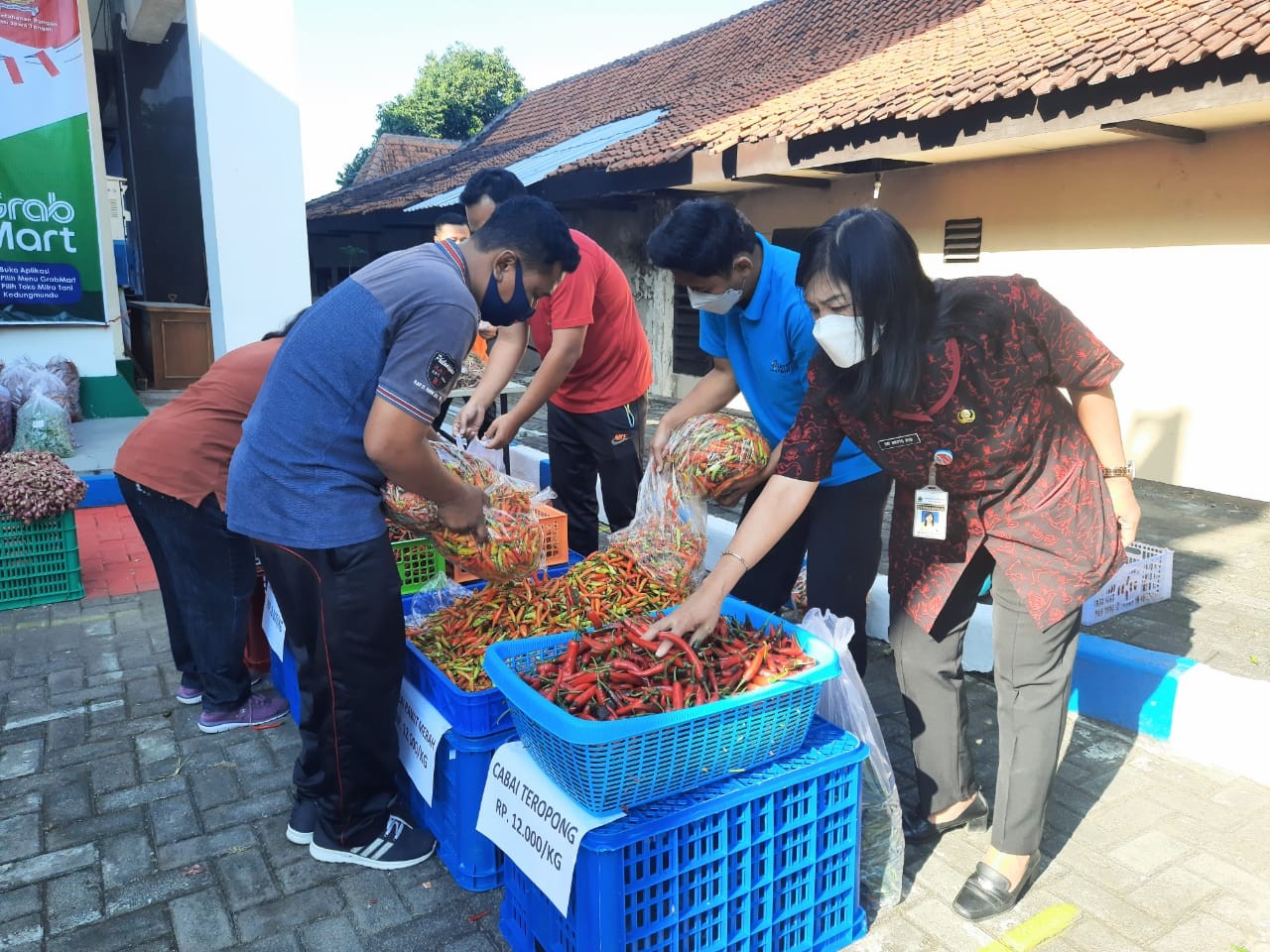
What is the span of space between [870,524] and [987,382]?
0.83 metres

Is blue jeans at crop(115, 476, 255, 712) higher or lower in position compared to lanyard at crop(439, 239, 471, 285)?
lower

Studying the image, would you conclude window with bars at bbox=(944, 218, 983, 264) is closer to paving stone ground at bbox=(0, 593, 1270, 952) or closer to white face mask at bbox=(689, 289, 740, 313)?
paving stone ground at bbox=(0, 593, 1270, 952)

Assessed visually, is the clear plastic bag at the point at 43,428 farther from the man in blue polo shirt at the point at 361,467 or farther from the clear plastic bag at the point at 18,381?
the man in blue polo shirt at the point at 361,467

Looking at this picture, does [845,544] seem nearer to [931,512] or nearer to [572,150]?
[931,512]

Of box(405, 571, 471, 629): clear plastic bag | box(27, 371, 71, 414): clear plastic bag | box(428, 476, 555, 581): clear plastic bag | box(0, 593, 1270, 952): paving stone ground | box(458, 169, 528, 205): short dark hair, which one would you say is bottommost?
box(0, 593, 1270, 952): paving stone ground

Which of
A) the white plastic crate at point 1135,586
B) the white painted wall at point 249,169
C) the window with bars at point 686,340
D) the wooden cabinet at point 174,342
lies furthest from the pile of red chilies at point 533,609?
the window with bars at point 686,340

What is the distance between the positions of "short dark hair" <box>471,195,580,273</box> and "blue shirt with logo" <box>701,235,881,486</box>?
78 cm

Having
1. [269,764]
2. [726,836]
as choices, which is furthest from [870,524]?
[269,764]

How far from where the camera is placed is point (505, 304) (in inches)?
96.2

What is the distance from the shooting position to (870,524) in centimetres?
287

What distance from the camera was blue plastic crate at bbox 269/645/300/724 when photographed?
3256 millimetres

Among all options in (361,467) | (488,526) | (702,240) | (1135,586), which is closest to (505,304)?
(361,467)

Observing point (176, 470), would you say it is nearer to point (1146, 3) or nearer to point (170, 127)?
point (1146, 3)

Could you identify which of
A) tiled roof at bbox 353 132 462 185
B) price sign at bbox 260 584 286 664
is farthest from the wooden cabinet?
tiled roof at bbox 353 132 462 185
